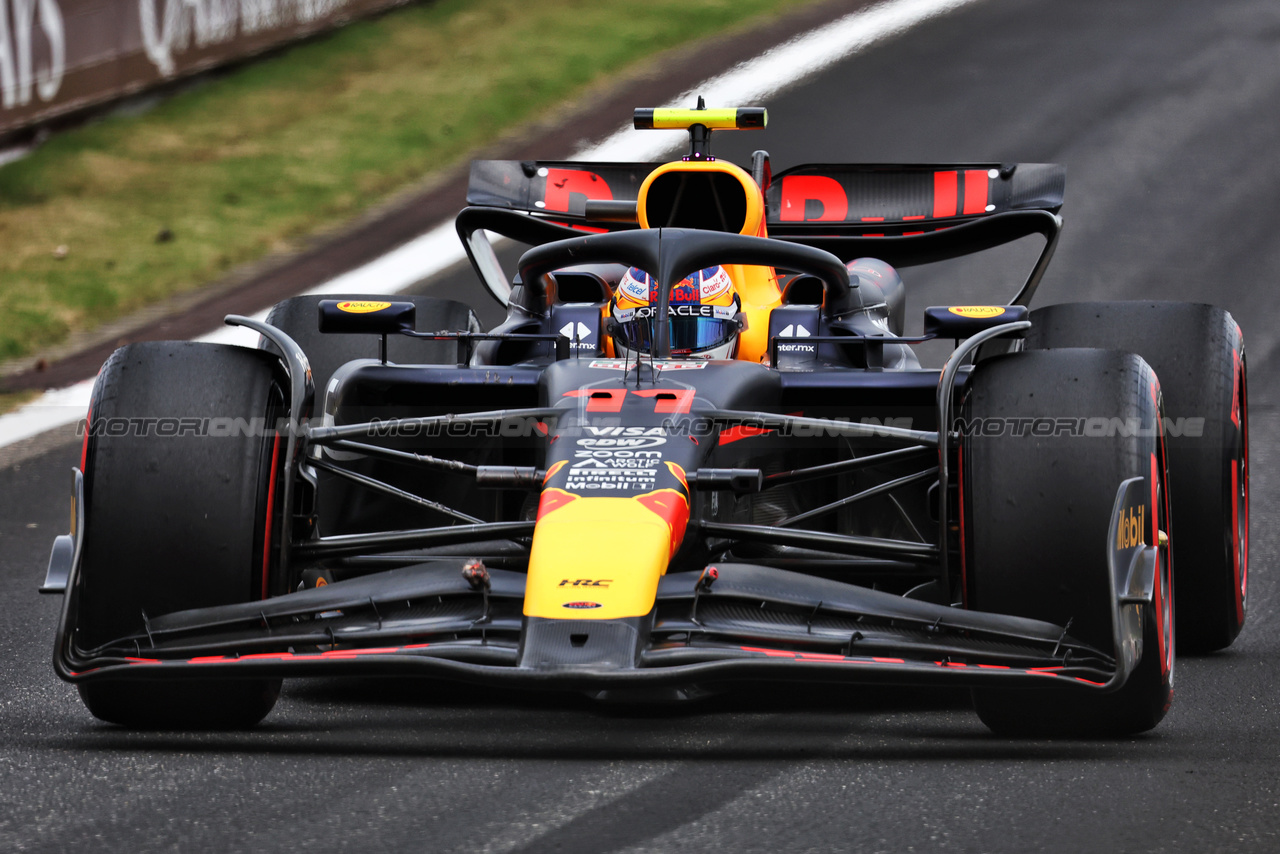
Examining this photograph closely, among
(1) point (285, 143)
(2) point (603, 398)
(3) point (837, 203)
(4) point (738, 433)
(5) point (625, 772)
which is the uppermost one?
(1) point (285, 143)

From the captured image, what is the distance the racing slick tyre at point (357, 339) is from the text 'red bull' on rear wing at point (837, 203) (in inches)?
16.5

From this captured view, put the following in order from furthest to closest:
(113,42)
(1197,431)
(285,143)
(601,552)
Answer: (285,143) → (113,42) → (1197,431) → (601,552)

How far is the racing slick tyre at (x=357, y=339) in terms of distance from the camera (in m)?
7.45

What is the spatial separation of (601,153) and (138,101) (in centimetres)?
398

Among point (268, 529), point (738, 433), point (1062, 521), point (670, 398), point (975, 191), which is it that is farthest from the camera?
point (975, 191)

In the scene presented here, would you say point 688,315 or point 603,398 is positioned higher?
point 688,315

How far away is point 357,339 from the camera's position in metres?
7.57

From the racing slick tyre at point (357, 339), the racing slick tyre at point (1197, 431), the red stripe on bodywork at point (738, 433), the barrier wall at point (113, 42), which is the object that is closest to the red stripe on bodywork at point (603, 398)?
the red stripe on bodywork at point (738, 433)

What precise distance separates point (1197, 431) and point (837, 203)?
A: 2.54 meters

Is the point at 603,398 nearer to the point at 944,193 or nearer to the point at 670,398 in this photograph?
the point at 670,398

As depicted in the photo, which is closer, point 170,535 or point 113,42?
point 170,535

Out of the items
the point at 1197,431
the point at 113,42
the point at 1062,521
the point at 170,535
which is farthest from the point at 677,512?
the point at 113,42

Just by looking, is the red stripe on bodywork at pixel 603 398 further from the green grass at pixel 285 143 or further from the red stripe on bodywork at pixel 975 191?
the green grass at pixel 285 143

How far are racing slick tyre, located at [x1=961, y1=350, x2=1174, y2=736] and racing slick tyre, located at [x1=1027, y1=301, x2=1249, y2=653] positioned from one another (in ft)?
4.27
